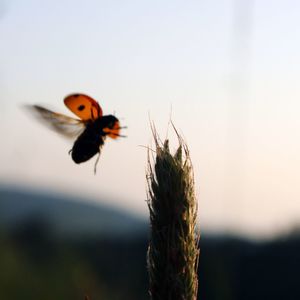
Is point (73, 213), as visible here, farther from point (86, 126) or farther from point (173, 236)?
point (173, 236)

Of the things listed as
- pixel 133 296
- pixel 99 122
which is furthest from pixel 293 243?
pixel 99 122

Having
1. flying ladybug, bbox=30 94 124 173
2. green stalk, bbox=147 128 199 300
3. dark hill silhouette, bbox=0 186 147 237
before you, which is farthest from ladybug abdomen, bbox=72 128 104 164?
dark hill silhouette, bbox=0 186 147 237

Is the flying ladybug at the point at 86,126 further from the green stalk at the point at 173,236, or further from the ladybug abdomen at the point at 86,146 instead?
the green stalk at the point at 173,236

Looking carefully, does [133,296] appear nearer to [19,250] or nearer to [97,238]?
[19,250]

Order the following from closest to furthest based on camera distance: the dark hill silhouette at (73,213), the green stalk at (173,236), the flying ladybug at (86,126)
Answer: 1. the green stalk at (173,236)
2. the flying ladybug at (86,126)
3. the dark hill silhouette at (73,213)

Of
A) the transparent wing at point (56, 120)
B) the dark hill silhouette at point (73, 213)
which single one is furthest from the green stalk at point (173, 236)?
the dark hill silhouette at point (73, 213)
